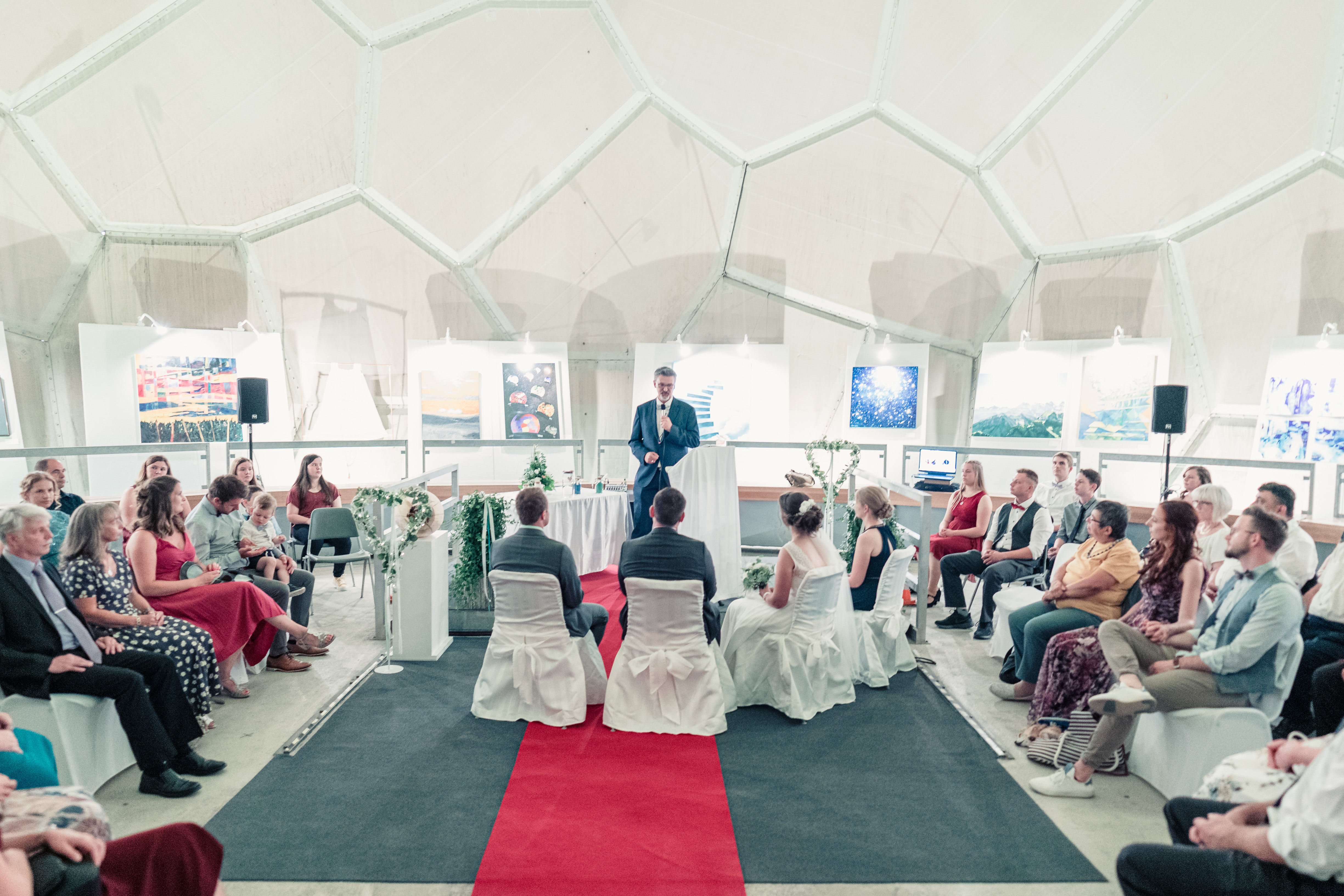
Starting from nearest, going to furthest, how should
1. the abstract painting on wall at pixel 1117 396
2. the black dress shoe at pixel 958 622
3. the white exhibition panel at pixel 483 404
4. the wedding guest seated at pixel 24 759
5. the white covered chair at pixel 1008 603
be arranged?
the wedding guest seated at pixel 24 759 → the white covered chair at pixel 1008 603 → the black dress shoe at pixel 958 622 → the abstract painting on wall at pixel 1117 396 → the white exhibition panel at pixel 483 404

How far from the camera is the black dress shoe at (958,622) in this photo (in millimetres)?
5828

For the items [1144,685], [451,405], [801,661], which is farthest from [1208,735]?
[451,405]

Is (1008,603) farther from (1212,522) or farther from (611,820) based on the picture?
(611,820)

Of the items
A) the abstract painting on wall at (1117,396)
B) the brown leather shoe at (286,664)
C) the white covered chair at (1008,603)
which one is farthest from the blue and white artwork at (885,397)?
the brown leather shoe at (286,664)

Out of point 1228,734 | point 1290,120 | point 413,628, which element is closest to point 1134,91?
point 1290,120

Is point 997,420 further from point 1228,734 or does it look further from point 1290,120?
point 1228,734

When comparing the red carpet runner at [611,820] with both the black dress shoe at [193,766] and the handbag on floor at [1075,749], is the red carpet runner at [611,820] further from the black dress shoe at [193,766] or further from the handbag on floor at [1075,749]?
the handbag on floor at [1075,749]

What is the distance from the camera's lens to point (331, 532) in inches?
236

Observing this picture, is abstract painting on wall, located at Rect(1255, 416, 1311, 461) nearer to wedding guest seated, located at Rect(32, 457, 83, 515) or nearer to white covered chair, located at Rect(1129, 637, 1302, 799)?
white covered chair, located at Rect(1129, 637, 1302, 799)

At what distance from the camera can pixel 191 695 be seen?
12.1ft

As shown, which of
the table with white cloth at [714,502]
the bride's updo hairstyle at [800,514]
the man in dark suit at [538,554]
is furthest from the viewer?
the table with white cloth at [714,502]

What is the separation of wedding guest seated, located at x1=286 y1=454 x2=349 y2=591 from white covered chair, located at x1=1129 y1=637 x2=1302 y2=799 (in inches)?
216

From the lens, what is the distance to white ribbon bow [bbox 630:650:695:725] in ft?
12.4

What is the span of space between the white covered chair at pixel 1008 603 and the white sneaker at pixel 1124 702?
1.41m
